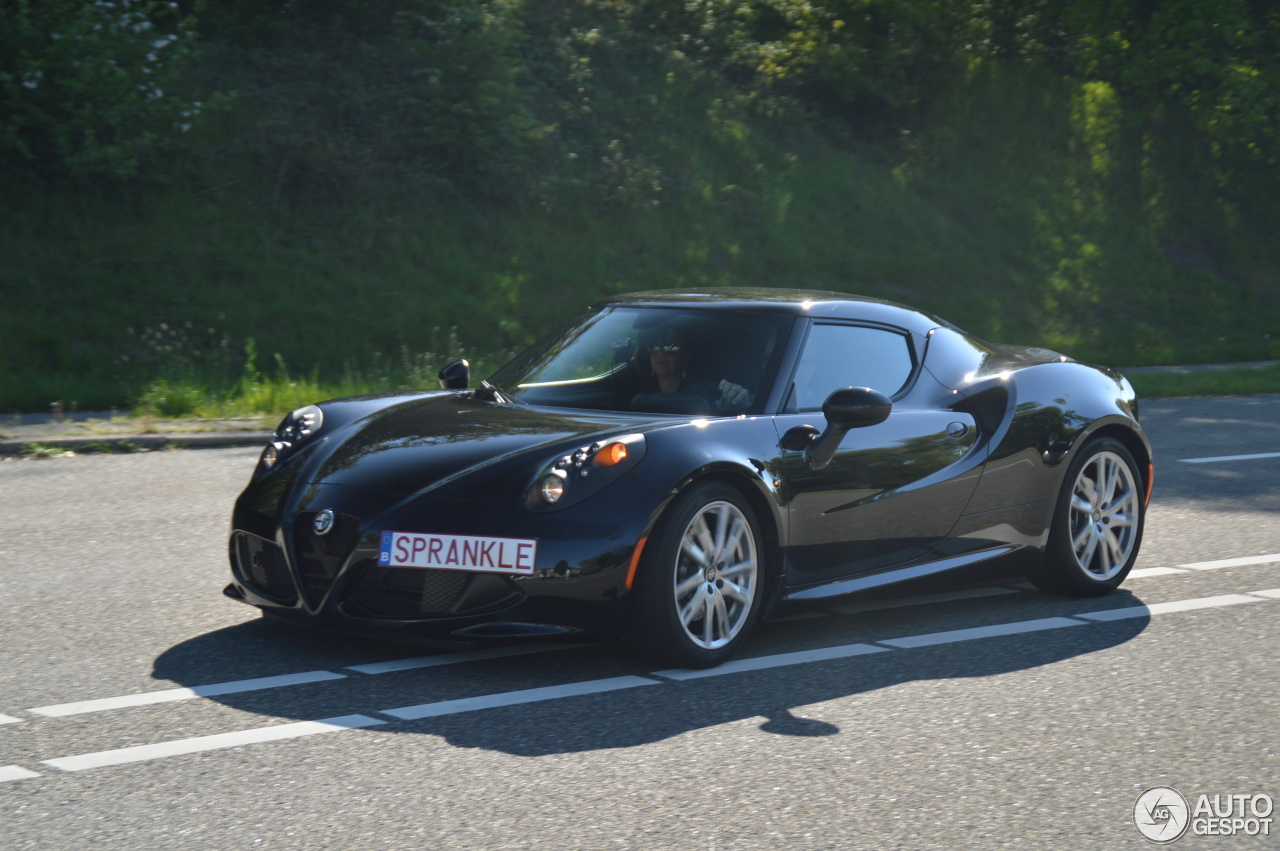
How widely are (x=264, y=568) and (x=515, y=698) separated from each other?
1101mm

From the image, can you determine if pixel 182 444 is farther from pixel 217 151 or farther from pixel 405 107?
pixel 405 107

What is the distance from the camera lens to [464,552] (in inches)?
186

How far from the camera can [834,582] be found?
5547 millimetres

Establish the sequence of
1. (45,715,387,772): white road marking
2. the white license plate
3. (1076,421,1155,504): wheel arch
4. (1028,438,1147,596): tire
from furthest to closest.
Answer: (1076,421,1155,504): wheel arch < (1028,438,1147,596): tire < the white license plate < (45,715,387,772): white road marking

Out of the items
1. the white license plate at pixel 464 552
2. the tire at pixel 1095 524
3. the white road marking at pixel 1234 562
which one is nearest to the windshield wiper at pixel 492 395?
the white license plate at pixel 464 552

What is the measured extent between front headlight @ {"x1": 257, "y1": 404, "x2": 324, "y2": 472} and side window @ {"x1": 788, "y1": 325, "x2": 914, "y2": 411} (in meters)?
1.84

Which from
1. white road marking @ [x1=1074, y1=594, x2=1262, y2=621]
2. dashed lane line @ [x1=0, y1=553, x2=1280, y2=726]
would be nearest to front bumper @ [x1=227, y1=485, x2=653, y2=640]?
dashed lane line @ [x1=0, y1=553, x2=1280, y2=726]

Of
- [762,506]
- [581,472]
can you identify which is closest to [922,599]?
[762,506]

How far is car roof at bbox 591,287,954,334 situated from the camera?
5920 mm

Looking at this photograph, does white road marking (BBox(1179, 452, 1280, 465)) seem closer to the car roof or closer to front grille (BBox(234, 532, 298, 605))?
the car roof

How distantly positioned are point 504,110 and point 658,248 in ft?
9.00

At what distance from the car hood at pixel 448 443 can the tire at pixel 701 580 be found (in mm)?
411

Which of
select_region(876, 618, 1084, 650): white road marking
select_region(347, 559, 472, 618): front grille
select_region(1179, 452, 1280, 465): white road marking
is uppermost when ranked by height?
select_region(347, 559, 472, 618): front grille

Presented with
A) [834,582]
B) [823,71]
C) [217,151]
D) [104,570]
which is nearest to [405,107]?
[217,151]
